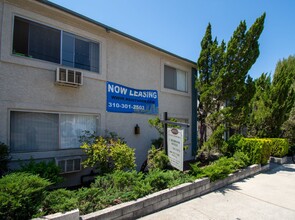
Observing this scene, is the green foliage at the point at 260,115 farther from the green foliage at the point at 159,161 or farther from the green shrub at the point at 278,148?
the green foliage at the point at 159,161

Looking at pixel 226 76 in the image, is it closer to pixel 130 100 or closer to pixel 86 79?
pixel 130 100

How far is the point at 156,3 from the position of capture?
25.7 feet

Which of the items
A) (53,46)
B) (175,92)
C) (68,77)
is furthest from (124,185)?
(175,92)

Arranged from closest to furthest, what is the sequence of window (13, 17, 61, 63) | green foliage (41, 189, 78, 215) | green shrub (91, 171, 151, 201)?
1. green foliage (41, 189, 78, 215)
2. green shrub (91, 171, 151, 201)
3. window (13, 17, 61, 63)

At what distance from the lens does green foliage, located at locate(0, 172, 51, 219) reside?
273 cm

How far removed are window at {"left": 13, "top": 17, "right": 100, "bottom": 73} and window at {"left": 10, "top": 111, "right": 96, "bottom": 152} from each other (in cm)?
171

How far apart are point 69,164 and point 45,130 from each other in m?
1.23

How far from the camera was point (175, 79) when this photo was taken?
9.51m

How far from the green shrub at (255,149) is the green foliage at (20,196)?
7923 millimetres

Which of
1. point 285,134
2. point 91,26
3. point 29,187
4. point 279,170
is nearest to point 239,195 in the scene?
point 279,170

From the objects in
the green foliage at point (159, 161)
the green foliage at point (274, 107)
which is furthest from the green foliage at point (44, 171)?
the green foliage at point (274, 107)

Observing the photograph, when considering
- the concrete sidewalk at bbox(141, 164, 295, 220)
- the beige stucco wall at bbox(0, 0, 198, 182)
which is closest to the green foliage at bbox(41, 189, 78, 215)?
the concrete sidewalk at bbox(141, 164, 295, 220)

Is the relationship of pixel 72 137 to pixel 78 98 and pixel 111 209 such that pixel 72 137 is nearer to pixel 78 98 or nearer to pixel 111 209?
pixel 78 98

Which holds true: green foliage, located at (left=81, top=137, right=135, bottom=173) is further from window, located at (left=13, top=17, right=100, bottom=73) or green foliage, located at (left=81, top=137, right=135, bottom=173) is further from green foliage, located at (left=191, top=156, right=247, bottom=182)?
window, located at (left=13, top=17, right=100, bottom=73)
